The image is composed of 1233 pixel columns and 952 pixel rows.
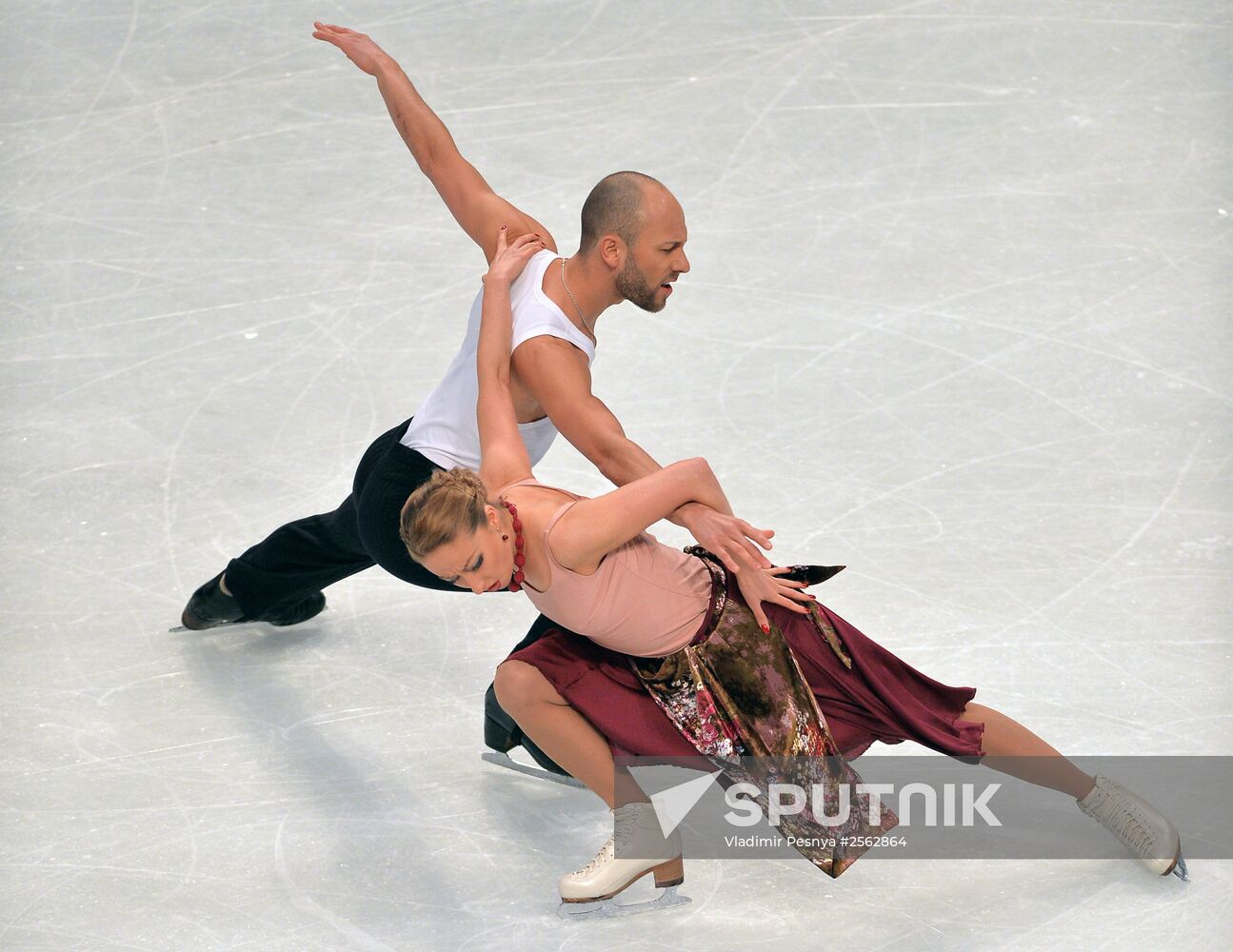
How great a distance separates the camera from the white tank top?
3.32m

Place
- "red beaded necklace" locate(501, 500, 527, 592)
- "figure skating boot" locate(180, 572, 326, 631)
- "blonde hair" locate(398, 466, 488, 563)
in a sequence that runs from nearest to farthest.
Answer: "blonde hair" locate(398, 466, 488, 563) → "red beaded necklace" locate(501, 500, 527, 592) → "figure skating boot" locate(180, 572, 326, 631)

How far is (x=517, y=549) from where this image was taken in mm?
2943

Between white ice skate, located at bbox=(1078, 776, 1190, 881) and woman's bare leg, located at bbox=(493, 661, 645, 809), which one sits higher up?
woman's bare leg, located at bbox=(493, 661, 645, 809)

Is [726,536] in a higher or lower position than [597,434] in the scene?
lower

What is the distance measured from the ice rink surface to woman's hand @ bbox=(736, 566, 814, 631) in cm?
57

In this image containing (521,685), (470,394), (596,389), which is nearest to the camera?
(521,685)

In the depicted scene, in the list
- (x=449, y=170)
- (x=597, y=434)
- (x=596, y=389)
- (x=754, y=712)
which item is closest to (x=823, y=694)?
(x=754, y=712)

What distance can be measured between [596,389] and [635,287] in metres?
1.78

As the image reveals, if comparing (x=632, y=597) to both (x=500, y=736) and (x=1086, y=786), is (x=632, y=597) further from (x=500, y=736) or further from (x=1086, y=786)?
(x=1086, y=786)

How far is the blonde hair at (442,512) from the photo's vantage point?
2.83 metres

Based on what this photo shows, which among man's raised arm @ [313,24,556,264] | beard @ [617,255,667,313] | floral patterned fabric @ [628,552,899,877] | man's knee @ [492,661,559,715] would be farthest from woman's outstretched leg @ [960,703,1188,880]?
man's raised arm @ [313,24,556,264]

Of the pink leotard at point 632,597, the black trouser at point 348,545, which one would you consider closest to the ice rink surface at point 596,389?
the black trouser at point 348,545

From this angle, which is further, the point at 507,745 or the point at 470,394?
the point at 507,745

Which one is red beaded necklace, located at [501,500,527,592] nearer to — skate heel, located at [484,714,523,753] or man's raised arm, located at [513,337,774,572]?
man's raised arm, located at [513,337,774,572]
